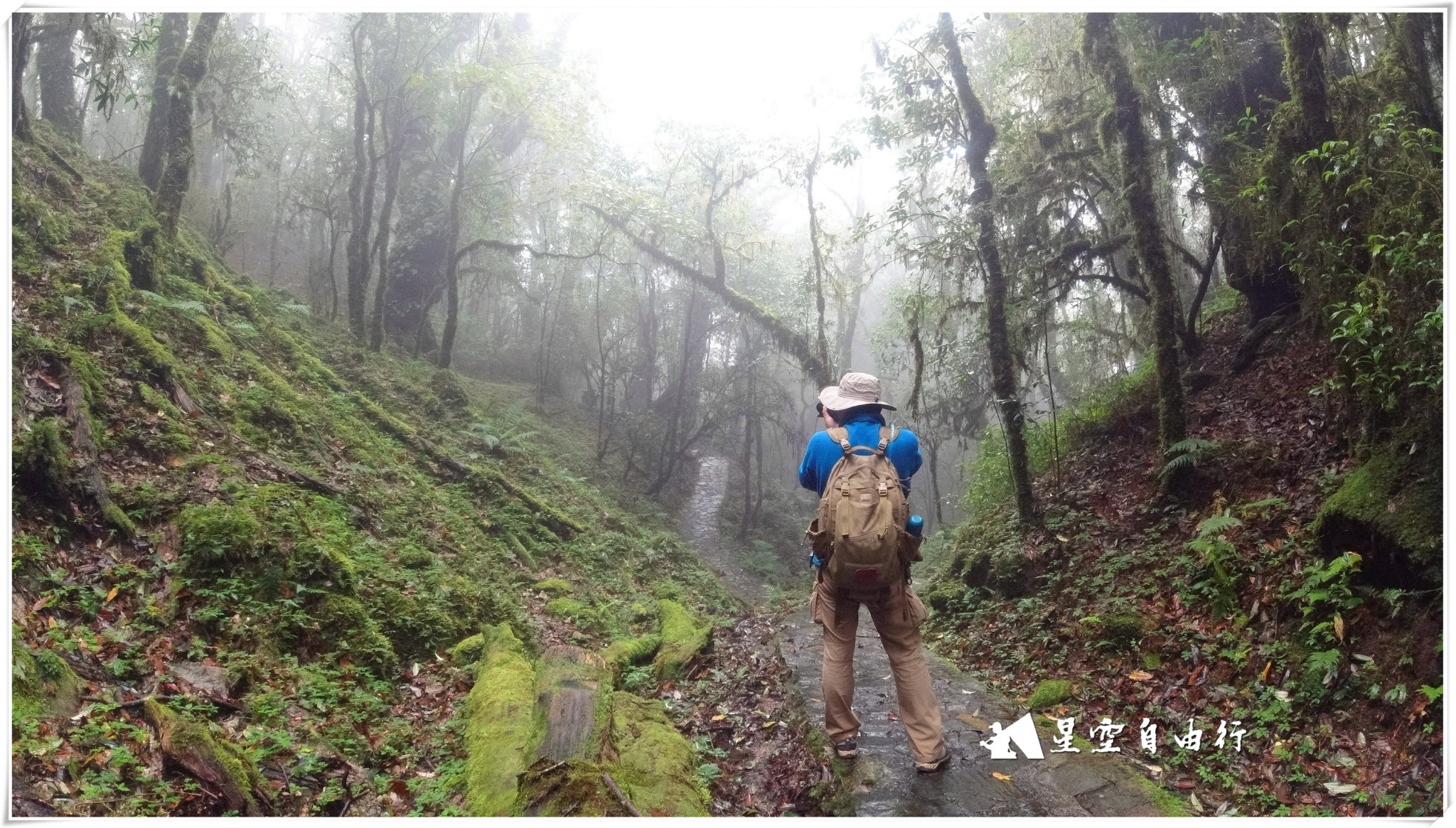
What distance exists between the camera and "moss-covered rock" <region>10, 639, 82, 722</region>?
3.37 meters

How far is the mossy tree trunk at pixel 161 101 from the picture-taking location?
1368cm

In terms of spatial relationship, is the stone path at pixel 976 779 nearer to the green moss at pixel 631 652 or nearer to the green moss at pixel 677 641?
the green moss at pixel 677 641

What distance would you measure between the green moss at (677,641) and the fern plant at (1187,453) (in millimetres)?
5190

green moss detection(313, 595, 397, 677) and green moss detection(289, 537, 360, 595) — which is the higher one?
green moss detection(289, 537, 360, 595)

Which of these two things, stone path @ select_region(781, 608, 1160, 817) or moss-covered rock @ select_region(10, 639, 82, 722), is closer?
moss-covered rock @ select_region(10, 639, 82, 722)

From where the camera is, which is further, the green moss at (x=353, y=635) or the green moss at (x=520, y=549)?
the green moss at (x=520, y=549)

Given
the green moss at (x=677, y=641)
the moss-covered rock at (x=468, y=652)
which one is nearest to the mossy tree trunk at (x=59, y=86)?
the moss-covered rock at (x=468, y=652)

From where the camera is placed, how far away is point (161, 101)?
14.4m

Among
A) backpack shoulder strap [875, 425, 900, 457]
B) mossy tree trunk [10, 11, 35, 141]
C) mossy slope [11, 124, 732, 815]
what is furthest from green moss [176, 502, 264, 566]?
backpack shoulder strap [875, 425, 900, 457]

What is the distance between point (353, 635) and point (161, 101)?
14052mm

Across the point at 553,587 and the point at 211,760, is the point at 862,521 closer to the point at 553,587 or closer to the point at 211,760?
the point at 211,760

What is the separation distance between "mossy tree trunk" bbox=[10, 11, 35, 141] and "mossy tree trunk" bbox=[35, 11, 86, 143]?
3365 millimetres

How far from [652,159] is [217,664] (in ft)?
84.3

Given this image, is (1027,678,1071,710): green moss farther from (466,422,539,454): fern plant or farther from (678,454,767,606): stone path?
(466,422,539,454): fern plant
